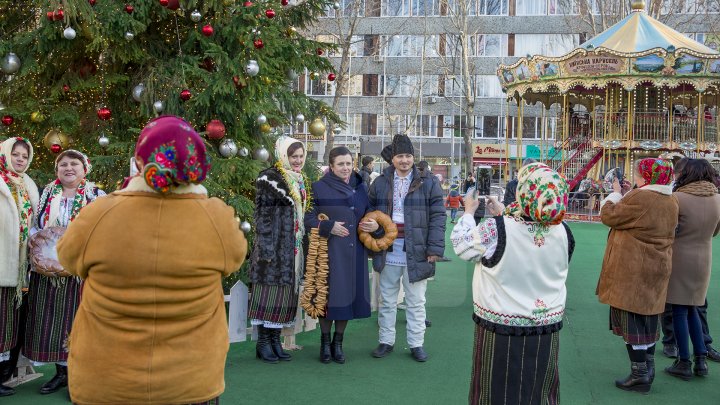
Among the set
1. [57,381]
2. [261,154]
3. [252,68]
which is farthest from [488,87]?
[57,381]

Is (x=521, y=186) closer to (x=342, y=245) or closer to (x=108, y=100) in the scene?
(x=342, y=245)

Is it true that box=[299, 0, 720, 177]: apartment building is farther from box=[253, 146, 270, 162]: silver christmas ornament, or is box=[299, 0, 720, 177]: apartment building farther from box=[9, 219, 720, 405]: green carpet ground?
box=[9, 219, 720, 405]: green carpet ground

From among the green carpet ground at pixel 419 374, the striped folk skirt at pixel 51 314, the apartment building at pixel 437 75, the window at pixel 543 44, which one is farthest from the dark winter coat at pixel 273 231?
the window at pixel 543 44

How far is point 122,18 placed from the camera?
6.11 metres

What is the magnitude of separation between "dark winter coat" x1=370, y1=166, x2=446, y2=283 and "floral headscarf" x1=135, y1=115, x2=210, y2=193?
3348 mm

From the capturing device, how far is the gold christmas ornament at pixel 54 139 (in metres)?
6.28

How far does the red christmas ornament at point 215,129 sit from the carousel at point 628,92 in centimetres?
1713

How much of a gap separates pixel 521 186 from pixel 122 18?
13.8 ft

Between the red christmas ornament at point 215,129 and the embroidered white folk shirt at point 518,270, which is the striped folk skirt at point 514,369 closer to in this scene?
the embroidered white folk shirt at point 518,270

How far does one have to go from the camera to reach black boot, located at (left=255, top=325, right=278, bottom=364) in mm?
5695

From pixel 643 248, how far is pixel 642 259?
8 cm

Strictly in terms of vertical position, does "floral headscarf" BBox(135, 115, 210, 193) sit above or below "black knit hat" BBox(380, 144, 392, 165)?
below

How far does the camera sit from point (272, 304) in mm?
5668

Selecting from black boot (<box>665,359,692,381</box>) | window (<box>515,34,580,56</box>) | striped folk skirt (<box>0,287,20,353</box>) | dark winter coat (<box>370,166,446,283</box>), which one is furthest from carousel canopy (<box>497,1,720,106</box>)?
striped folk skirt (<box>0,287,20,353</box>)
